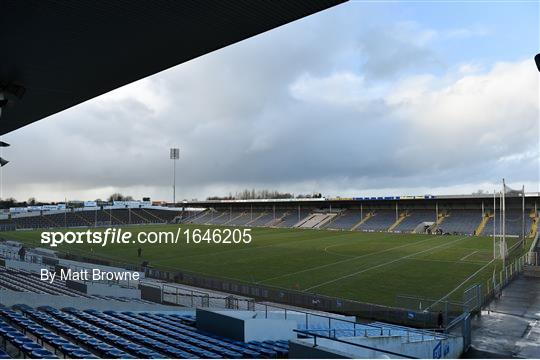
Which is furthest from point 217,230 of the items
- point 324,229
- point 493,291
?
point 493,291

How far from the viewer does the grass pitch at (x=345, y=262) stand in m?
27.6

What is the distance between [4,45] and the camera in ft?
32.1

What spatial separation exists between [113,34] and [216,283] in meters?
18.9

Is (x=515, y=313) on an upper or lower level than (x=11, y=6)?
lower

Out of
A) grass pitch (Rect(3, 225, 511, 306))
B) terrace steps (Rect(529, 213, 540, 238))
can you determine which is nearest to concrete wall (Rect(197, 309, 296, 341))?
grass pitch (Rect(3, 225, 511, 306))

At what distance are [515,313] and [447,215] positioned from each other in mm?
49198

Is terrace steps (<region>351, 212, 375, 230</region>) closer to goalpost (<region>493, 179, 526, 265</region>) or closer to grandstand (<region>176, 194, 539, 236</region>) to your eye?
grandstand (<region>176, 194, 539, 236</region>)

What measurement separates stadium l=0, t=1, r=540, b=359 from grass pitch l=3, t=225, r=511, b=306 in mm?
177

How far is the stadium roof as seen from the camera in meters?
8.12

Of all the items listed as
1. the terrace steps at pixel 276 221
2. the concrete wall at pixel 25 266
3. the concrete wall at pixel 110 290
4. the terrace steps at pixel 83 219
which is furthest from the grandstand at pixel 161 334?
the terrace steps at pixel 83 219

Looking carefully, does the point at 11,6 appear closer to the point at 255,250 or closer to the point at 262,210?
the point at 255,250

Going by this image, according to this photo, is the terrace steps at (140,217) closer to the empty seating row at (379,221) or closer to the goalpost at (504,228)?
the empty seating row at (379,221)

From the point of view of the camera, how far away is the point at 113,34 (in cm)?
951

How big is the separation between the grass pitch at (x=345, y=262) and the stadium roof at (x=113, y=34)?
17.3m
